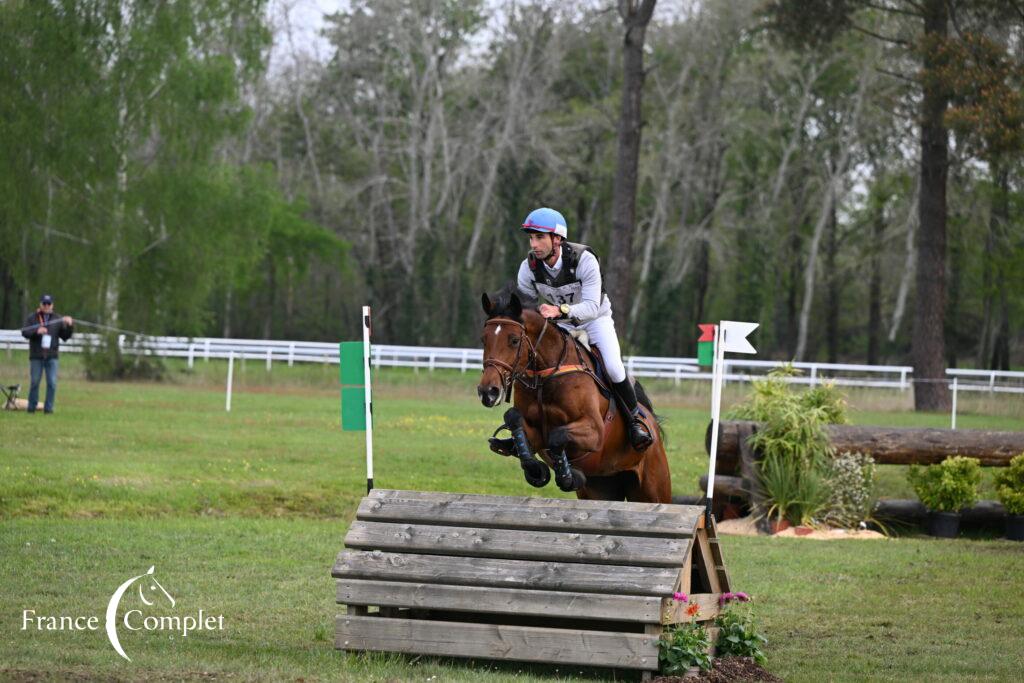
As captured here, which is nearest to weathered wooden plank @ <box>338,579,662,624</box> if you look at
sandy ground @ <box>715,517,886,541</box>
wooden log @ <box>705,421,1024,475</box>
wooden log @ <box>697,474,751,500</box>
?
sandy ground @ <box>715,517,886,541</box>

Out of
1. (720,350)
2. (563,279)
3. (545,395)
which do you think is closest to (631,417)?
(720,350)

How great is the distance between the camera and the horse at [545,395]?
8031 millimetres

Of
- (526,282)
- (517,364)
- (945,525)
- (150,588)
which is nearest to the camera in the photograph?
(517,364)

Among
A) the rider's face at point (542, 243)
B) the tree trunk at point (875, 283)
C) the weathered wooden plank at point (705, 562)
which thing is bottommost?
the weathered wooden plank at point (705, 562)

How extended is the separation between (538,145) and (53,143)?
2267 cm

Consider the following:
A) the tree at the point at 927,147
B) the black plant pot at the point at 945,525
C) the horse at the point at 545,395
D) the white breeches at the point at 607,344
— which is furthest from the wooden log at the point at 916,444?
the tree at the point at 927,147

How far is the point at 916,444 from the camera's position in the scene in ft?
50.8

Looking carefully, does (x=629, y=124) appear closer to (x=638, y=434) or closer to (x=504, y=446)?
(x=638, y=434)

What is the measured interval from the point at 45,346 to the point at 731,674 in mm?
15722

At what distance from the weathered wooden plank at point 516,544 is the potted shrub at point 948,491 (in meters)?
8.99

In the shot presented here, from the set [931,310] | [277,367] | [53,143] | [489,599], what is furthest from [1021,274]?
[489,599]

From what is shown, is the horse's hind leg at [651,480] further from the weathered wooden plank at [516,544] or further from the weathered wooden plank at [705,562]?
the weathered wooden plank at [516,544]

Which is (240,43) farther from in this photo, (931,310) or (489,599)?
(489,599)

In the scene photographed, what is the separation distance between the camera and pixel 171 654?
24.4 feet
